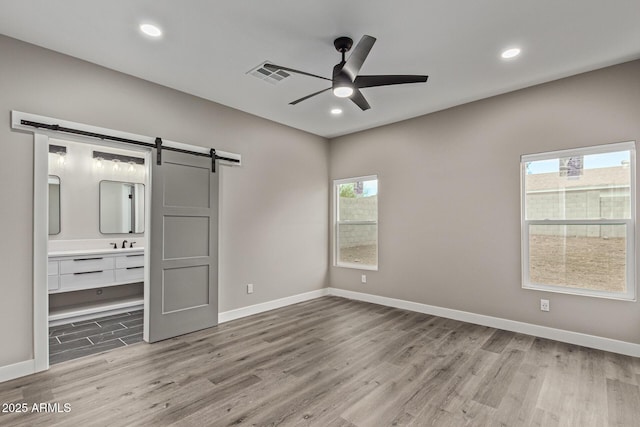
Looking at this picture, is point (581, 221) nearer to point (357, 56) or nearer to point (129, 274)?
point (357, 56)

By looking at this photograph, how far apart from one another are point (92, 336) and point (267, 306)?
7.14ft

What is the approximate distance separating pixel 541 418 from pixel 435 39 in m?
3.05

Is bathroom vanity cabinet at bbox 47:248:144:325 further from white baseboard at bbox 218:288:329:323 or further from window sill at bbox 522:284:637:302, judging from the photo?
window sill at bbox 522:284:637:302

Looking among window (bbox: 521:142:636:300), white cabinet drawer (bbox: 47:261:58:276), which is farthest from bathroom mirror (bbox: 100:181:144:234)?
window (bbox: 521:142:636:300)

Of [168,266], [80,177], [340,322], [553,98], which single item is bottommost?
[340,322]

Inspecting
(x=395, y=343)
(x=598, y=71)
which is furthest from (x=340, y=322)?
(x=598, y=71)

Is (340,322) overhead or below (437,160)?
below

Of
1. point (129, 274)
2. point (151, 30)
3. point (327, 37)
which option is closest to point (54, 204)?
point (129, 274)

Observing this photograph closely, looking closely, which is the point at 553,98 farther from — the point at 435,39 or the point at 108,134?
the point at 108,134

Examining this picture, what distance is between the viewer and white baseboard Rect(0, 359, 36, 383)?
8.84 feet

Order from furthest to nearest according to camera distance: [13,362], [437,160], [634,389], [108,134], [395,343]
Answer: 1. [437,160]
2. [395,343]
3. [108,134]
4. [13,362]
5. [634,389]

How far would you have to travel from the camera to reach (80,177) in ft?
15.7

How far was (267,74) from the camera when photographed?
3443 mm

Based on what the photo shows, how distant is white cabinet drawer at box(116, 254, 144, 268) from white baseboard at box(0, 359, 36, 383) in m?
1.99
